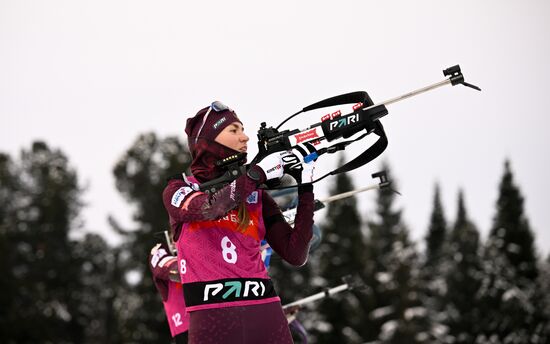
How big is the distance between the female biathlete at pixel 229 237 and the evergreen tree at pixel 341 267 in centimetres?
2834

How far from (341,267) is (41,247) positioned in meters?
17.4

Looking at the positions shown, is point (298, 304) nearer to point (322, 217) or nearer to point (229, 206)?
point (229, 206)

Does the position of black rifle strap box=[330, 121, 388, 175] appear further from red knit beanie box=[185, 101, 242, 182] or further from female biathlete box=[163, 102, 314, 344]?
red knit beanie box=[185, 101, 242, 182]

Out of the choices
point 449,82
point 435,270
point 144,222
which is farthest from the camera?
point 435,270

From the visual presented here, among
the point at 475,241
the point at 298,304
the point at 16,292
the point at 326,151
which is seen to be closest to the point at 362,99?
the point at 326,151

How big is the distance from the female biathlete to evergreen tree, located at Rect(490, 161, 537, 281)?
1536 inches

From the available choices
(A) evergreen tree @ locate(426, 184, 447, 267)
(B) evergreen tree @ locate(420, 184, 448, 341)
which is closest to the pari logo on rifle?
(B) evergreen tree @ locate(420, 184, 448, 341)

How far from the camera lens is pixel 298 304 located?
7.34m

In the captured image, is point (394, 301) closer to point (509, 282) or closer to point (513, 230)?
point (509, 282)

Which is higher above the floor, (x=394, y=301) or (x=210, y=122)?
(x=210, y=122)

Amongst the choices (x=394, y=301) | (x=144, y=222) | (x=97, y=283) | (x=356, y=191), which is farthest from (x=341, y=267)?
(x=356, y=191)

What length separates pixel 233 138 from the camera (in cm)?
392

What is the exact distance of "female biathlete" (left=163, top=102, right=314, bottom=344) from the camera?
3504 mm

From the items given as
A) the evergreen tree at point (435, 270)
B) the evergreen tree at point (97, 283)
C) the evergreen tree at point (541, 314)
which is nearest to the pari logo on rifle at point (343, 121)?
the evergreen tree at point (541, 314)
